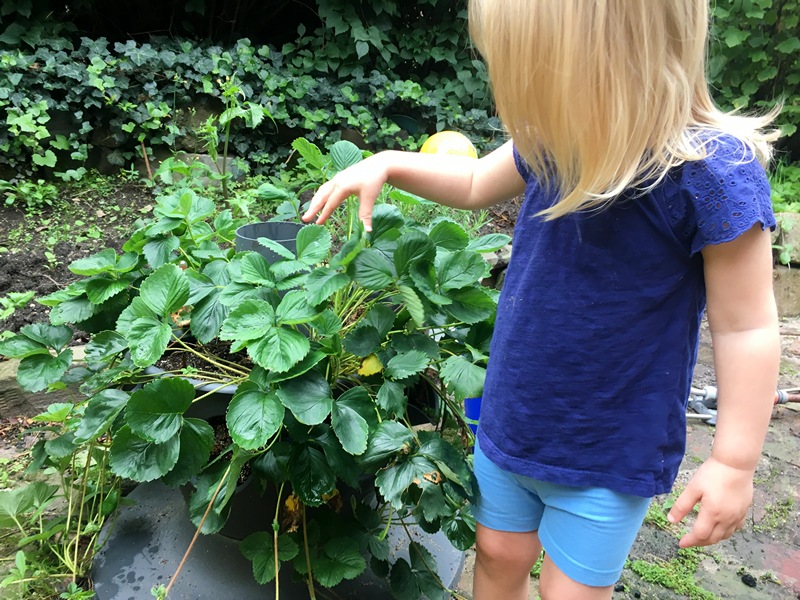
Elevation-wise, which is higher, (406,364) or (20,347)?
(406,364)

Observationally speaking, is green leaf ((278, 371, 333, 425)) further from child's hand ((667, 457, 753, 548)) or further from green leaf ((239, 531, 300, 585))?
child's hand ((667, 457, 753, 548))

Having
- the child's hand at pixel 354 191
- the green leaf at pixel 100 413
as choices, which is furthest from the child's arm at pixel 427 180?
the green leaf at pixel 100 413

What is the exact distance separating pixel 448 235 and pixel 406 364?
27cm

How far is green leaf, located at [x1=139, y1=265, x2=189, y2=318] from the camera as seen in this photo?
95 cm

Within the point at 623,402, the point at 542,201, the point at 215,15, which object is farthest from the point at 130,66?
the point at 623,402

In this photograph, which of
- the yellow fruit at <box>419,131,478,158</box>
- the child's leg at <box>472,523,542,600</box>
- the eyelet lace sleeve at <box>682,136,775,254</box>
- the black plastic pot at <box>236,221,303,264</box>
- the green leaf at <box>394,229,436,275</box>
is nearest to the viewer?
the eyelet lace sleeve at <box>682,136,775,254</box>

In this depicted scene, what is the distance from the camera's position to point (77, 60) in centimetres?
319

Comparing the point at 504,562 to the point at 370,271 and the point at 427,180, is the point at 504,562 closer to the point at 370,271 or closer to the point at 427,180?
the point at 370,271

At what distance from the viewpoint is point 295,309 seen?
2.93 feet

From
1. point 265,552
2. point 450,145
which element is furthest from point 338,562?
point 450,145

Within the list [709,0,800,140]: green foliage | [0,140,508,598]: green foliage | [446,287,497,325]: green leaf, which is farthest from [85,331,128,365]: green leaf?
[709,0,800,140]: green foliage

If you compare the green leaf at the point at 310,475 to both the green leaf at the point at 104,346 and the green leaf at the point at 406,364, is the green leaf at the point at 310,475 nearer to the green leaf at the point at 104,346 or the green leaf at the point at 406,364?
the green leaf at the point at 406,364

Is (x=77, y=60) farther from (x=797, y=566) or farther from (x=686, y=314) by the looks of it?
(x=797, y=566)

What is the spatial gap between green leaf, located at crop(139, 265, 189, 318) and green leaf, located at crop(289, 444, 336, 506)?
0.29 metres
